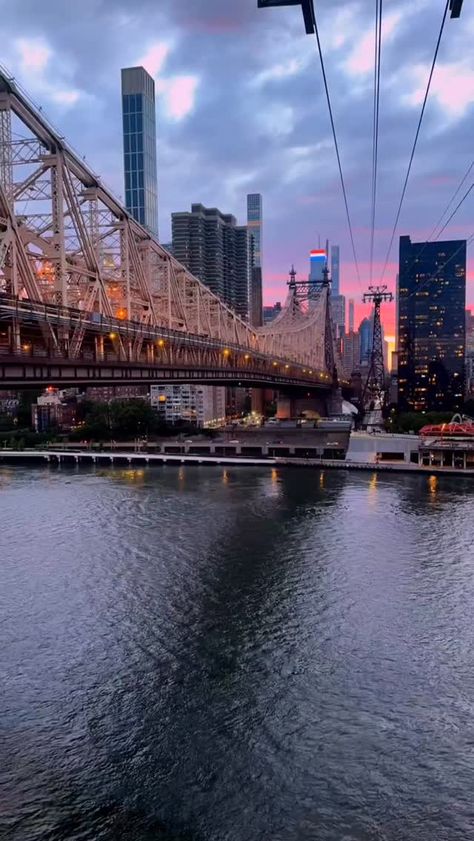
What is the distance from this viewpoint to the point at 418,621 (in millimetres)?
16484

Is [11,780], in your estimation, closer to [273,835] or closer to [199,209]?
[273,835]

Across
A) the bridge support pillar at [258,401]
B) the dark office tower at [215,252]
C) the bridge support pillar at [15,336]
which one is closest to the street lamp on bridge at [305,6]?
the bridge support pillar at [15,336]

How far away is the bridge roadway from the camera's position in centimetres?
1609

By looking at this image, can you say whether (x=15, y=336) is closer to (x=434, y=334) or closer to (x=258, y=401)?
(x=258, y=401)

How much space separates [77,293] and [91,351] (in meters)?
6.68

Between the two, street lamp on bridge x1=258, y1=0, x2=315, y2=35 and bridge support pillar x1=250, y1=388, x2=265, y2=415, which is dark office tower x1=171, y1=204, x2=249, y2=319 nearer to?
bridge support pillar x1=250, y1=388, x2=265, y2=415

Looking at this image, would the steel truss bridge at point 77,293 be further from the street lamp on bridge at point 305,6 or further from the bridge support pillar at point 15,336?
the street lamp on bridge at point 305,6

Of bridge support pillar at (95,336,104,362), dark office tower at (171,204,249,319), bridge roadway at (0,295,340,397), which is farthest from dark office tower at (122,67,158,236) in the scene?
bridge support pillar at (95,336,104,362)

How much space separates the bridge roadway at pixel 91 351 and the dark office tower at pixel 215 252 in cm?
9969

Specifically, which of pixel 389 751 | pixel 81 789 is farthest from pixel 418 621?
pixel 81 789

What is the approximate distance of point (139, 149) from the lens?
17862 centimetres

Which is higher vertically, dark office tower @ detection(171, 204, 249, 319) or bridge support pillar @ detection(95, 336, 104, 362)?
dark office tower @ detection(171, 204, 249, 319)

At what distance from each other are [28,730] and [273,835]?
18.6 ft

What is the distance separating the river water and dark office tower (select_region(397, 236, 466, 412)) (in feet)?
289
